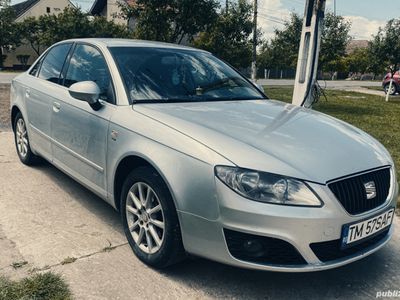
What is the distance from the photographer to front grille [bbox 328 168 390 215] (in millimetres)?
2473

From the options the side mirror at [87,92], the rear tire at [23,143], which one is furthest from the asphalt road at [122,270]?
the rear tire at [23,143]

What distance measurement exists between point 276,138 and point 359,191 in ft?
1.94

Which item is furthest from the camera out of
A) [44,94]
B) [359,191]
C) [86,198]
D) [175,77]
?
[44,94]

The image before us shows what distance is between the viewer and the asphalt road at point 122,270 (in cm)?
270

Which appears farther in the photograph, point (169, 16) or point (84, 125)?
point (169, 16)

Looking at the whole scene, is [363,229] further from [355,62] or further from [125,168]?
[355,62]

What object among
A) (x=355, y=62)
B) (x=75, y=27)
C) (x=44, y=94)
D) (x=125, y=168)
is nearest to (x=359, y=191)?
(x=125, y=168)

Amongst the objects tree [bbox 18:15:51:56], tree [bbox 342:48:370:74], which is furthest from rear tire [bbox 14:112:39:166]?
tree [bbox 342:48:370:74]

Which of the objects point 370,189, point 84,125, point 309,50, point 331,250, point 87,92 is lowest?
point 331,250

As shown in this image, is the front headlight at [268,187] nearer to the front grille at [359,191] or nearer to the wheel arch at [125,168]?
the front grille at [359,191]

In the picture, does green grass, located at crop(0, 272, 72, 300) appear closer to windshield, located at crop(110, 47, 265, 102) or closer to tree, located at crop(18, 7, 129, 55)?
windshield, located at crop(110, 47, 265, 102)

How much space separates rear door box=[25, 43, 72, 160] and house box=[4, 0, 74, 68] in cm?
3830

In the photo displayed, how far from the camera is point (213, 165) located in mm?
2434

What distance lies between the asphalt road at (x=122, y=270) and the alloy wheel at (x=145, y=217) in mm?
166
